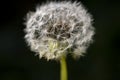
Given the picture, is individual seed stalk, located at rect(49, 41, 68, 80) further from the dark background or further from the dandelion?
the dark background

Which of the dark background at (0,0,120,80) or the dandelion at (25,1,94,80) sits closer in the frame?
the dandelion at (25,1,94,80)

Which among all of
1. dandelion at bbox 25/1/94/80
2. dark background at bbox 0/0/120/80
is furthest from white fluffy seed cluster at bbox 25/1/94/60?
dark background at bbox 0/0/120/80

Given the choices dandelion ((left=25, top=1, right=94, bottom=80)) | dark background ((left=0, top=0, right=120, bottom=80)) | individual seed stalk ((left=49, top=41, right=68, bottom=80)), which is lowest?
individual seed stalk ((left=49, top=41, right=68, bottom=80))

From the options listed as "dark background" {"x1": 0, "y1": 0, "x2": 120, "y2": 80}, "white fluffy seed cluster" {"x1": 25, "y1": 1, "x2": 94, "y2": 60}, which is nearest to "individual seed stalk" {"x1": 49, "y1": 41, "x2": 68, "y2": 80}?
"white fluffy seed cluster" {"x1": 25, "y1": 1, "x2": 94, "y2": 60}

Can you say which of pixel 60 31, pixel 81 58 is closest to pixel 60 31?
pixel 60 31

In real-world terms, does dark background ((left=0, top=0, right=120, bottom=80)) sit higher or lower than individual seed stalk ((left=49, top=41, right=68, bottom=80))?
Result: higher

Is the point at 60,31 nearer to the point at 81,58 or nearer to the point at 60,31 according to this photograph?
the point at 60,31
